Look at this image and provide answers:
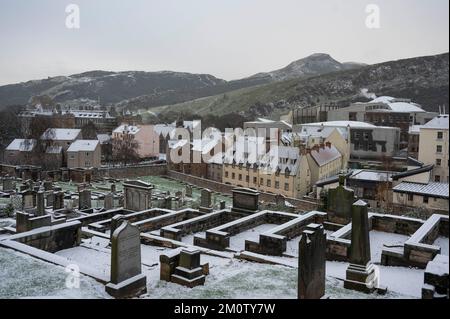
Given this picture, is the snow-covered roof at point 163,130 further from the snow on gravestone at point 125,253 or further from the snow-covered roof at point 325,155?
the snow on gravestone at point 125,253

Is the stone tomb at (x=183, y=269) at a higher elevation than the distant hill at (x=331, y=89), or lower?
lower

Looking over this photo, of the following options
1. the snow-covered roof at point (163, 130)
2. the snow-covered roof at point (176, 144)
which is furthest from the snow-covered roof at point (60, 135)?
the snow-covered roof at point (163, 130)

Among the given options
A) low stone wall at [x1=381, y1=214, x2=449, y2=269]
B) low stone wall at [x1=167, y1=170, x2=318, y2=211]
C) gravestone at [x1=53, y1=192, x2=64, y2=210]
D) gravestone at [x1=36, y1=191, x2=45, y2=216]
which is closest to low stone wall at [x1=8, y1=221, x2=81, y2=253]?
gravestone at [x1=36, y1=191, x2=45, y2=216]

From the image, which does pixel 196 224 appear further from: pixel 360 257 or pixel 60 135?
pixel 60 135

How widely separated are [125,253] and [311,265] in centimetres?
417

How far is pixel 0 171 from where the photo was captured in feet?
150

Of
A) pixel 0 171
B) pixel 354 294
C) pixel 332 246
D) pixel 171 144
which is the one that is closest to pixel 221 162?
pixel 171 144

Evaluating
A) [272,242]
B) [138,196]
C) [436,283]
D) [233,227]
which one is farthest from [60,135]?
[436,283]

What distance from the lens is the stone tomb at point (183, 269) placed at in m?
10.2

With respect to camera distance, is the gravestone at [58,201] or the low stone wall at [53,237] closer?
the low stone wall at [53,237]

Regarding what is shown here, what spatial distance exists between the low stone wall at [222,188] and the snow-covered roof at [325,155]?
9.46m

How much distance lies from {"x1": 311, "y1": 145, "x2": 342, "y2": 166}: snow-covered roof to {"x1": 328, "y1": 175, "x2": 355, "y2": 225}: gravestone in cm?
3269

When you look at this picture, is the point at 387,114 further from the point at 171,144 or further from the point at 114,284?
the point at 114,284

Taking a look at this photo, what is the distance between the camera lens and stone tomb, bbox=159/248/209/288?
33.6ft
